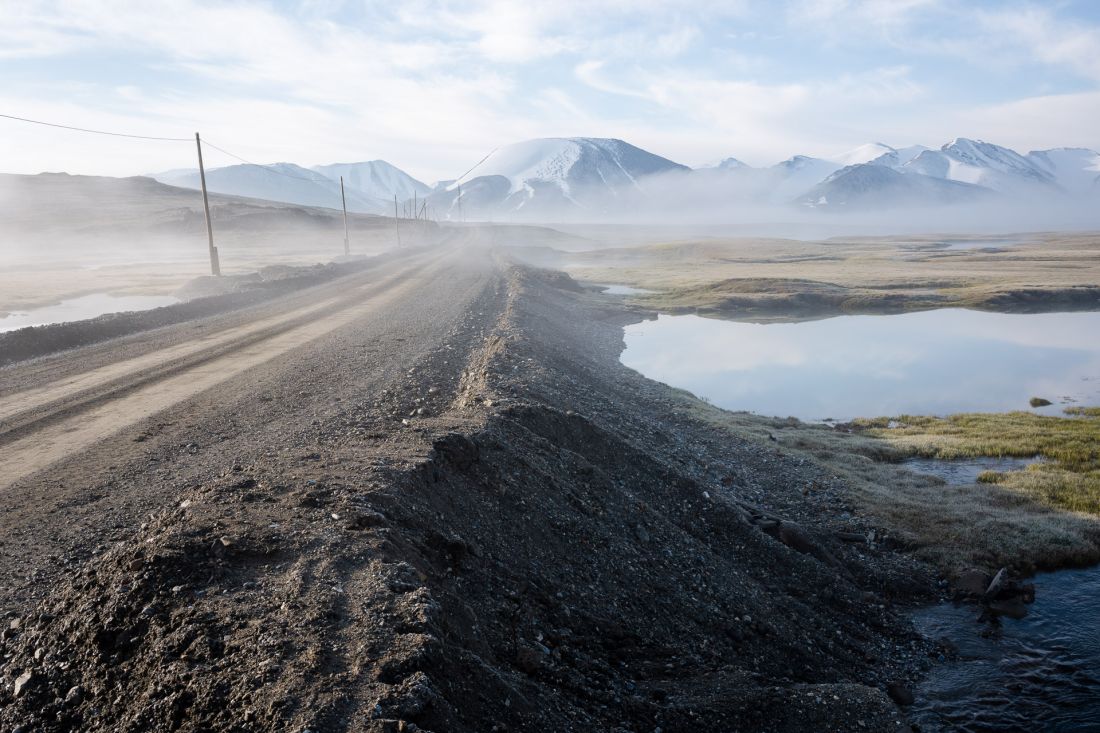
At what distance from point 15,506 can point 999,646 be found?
14498 mm

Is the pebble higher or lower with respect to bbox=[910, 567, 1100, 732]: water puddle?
higher

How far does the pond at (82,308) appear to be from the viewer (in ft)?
102

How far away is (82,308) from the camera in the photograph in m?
36.4

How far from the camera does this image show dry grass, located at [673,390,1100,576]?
1388cm

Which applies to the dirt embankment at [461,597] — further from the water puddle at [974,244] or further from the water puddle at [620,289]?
the water puddle at [974,244]

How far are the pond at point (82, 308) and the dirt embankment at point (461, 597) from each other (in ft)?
78.4

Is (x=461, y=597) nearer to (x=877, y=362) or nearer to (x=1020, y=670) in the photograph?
(x=1020, y=670)

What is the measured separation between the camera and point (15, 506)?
28.8ft

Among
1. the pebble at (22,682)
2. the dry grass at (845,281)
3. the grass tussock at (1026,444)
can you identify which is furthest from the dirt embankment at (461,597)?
the dry grass at (845,281)

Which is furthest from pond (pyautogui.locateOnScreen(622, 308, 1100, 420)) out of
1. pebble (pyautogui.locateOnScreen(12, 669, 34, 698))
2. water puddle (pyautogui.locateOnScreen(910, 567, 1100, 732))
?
pebble (pyautogui.locateOnScreen(12, 669, 34, 698))

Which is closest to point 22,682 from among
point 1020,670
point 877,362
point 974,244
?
point 1020,670

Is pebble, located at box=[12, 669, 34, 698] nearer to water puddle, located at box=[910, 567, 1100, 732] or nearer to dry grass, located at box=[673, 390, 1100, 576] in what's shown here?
water puddle, located at box=[910, 567, 1100, 732]

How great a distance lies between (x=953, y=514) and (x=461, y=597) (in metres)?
13.1

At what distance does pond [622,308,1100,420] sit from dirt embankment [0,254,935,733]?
13.7m
